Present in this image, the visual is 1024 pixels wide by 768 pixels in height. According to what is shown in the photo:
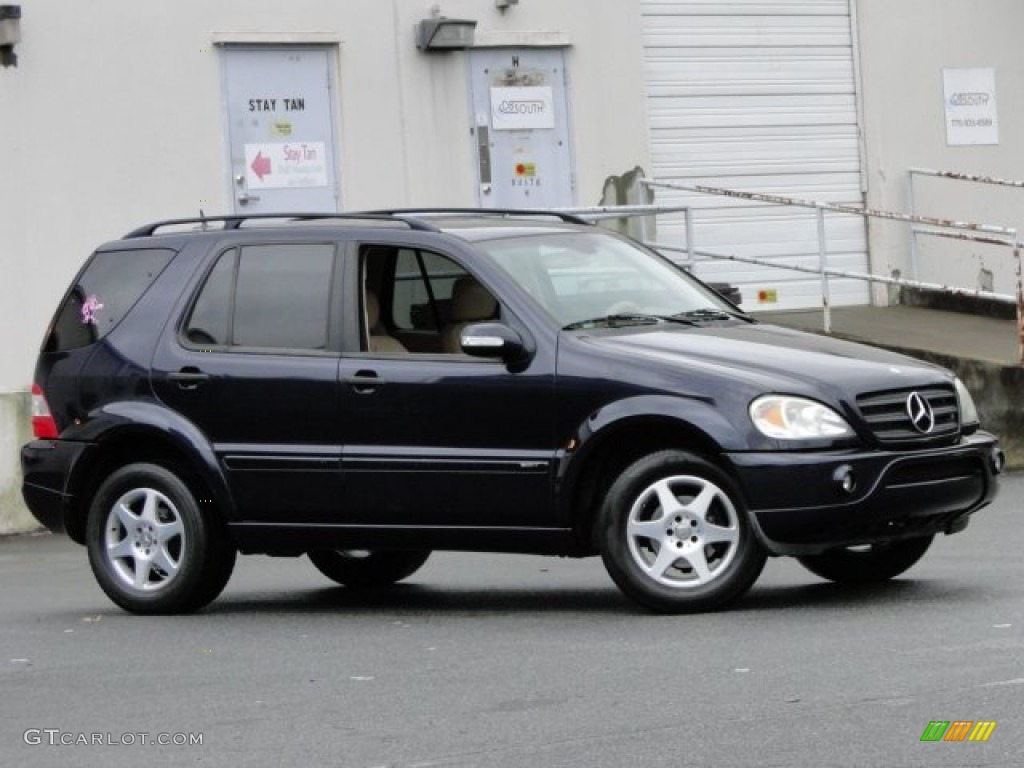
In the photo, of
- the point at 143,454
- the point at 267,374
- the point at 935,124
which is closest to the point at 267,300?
the point at 267,374

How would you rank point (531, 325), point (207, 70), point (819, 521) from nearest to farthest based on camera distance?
point (819, 521)
point (531, 325)
point (207, 70)

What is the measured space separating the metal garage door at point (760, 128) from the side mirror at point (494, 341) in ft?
37.5

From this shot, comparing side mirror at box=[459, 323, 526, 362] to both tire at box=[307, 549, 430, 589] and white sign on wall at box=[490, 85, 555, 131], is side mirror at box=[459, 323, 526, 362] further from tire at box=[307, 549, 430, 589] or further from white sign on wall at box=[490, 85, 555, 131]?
white sign on wall at box=[490, 85, 555, 131]

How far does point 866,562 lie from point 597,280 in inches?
68.0

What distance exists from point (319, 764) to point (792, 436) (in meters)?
3.16

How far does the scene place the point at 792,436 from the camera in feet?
30.3

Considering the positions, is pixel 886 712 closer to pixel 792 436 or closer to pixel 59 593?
pixel 792 436

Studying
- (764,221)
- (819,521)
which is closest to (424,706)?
(819,521)

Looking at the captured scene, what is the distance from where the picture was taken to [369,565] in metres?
11.6

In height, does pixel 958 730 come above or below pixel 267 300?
below

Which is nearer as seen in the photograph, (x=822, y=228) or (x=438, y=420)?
(x=438, y=420)

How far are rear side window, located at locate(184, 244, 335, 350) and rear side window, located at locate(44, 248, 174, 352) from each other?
0.38 meters

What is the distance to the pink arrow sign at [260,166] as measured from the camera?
781 inches

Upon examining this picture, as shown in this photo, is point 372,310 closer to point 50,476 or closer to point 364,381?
point 364,381
